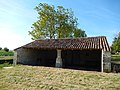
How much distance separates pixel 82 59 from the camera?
24.4m

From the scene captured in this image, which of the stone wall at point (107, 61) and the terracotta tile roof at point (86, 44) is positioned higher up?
the terracotta tile roof at point (86, 44)

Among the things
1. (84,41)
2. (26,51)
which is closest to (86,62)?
(84,41)

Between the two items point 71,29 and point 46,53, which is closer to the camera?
point 46,53

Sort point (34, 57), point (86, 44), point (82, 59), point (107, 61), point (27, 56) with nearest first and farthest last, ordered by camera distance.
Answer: point (107, 61), point (86, 44), point (82, 59), point (27, 56), point (34, 57)

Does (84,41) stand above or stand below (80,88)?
above

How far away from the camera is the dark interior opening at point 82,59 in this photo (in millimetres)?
23391

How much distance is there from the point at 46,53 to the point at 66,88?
55.6ft

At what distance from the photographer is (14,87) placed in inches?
432

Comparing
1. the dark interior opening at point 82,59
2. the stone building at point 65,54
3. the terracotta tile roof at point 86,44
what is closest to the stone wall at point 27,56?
the stone building at point 65,54

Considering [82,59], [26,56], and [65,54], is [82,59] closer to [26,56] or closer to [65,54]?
[65,54]

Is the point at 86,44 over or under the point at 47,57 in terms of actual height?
over

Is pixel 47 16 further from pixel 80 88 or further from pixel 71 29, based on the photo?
pixel 80 88

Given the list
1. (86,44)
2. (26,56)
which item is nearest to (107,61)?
(86,44)

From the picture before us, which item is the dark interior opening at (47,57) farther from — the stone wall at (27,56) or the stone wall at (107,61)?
the stone wall at (107,61)
